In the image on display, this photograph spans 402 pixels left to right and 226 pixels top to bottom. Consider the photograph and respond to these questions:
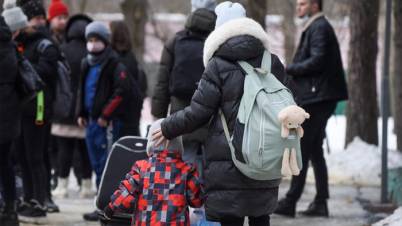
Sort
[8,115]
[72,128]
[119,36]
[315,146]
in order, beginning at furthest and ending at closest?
[72,128] < [119,36] < [315,146] < [8,115]

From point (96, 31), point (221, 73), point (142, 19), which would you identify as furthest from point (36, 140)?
point (142, 19)

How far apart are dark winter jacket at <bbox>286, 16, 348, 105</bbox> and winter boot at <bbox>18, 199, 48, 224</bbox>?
261 cm

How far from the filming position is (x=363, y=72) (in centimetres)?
1195

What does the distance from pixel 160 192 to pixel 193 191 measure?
21 centimetres

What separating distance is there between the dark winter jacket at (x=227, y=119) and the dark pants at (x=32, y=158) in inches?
95.3

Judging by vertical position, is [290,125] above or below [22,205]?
above

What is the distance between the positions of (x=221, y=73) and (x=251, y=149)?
0.56 meters

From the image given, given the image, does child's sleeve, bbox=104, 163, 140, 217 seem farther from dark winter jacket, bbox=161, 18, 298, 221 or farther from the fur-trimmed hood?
the fur-trimmed hood

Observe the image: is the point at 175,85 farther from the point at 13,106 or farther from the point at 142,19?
the point at 142,19

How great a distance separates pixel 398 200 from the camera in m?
8.61

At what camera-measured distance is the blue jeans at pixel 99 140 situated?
26.9ft

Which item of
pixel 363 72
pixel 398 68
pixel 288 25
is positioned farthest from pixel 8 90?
pixel 288 25

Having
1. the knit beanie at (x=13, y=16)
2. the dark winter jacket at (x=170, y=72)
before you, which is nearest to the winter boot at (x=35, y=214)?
the dark winter jacket at (x=170, y=72)

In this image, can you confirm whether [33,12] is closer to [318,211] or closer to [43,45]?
[43,45]
